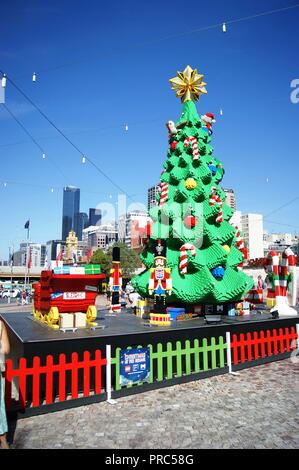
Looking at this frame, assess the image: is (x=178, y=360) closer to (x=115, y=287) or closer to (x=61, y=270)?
(x=61, y=270)

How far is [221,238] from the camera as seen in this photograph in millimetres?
12453

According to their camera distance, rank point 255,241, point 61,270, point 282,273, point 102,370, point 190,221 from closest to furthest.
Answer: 1. point 102,370
2. point 61,270
3. point 190,221
4. point 282,273
5. point 255,241

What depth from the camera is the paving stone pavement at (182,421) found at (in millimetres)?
4848

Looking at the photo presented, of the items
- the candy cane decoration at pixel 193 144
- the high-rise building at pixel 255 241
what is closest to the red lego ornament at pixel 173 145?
the candy cane decoration at pixel 193 144

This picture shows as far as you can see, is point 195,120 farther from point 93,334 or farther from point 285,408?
point 285,408

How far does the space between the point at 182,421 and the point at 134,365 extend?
1.87 metres

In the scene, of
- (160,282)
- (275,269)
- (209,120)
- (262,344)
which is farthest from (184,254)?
(209,120)

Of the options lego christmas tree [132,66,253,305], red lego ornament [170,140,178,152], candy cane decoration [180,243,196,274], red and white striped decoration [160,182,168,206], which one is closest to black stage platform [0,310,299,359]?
lego christmas tree [132,66,253,305]

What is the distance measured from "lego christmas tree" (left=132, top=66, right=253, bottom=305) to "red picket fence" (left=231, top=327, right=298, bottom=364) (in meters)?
2.24

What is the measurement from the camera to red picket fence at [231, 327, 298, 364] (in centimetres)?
900

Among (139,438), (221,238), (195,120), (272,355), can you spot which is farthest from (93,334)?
(195,120)

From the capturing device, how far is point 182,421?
561 cm

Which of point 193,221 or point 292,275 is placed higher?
point 193,221

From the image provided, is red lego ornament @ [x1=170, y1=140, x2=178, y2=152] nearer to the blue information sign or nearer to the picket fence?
the picket fence
